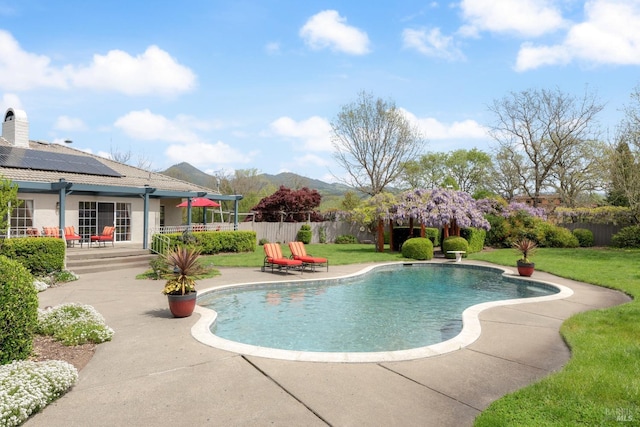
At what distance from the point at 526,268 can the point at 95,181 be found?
18.4 metres

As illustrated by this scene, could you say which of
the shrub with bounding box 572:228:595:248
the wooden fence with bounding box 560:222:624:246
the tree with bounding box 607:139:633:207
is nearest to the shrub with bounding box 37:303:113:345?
the tree with bounding box 607:139:633:207

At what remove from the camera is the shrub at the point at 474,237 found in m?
22.5

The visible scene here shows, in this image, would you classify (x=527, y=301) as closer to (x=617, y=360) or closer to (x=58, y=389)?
(x=617, y=360)

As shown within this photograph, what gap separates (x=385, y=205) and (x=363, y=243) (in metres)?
8.81

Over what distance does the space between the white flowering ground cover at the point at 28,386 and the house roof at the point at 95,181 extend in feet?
32.0

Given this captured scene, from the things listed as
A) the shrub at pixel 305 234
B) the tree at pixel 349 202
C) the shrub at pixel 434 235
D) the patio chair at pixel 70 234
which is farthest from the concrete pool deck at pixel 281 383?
the tree at pixel 349 202

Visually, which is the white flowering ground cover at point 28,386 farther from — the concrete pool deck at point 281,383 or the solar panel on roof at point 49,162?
the solar panel on roof at point 49,162

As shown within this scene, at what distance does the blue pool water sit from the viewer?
724cm

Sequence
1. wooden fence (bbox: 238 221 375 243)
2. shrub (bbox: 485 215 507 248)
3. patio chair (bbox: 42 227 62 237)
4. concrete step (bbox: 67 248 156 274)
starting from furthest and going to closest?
wooden fence (bbox: 238 221 375 243)
shrub (bbox: 485 215 507 248)
patio chair (bbox: 42 227 62 237)
concrete step (bbox: 67 248 156 274)

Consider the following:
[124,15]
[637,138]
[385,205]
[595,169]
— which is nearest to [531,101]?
[595,169]

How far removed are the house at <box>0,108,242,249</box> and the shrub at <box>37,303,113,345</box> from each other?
30.4 ft

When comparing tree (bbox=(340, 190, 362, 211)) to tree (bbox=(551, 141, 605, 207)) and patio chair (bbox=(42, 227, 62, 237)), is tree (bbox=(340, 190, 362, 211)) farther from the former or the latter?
patio chair (bbox=(42, 227, 62, 237))

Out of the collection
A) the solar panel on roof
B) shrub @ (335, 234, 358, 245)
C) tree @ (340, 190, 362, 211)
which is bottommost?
shrub @ (335, 234, 358, 245)

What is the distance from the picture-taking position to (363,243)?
2967cm
